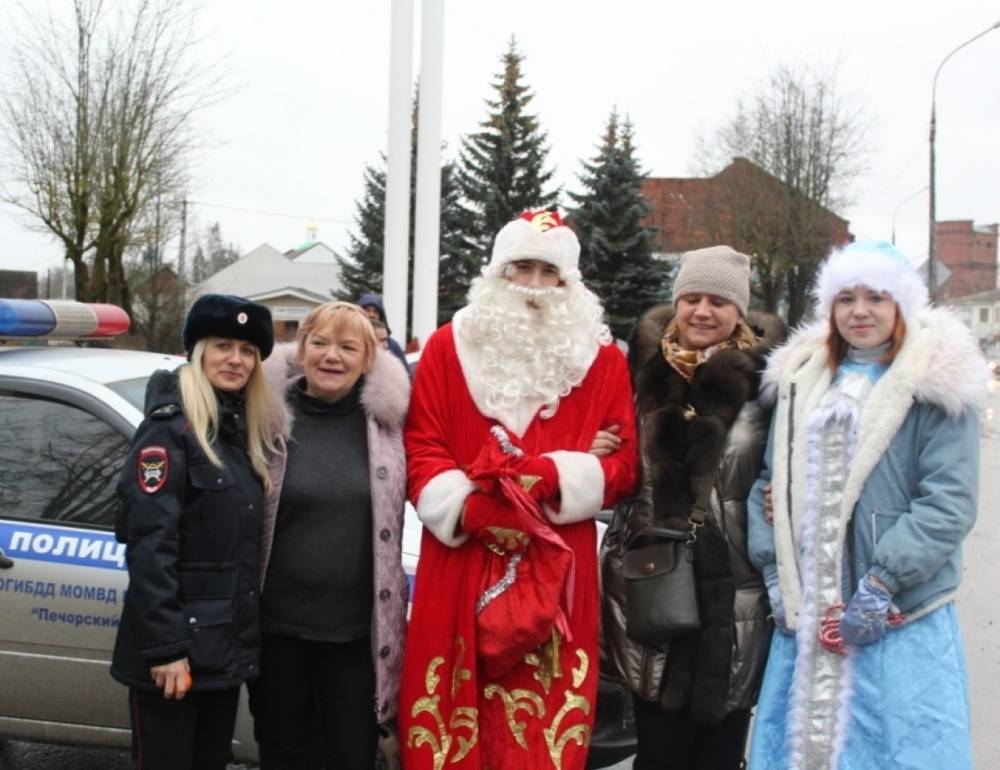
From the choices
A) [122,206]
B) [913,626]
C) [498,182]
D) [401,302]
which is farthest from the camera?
[498,182]

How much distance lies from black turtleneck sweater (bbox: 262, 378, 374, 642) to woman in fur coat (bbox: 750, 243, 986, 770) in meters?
1.21

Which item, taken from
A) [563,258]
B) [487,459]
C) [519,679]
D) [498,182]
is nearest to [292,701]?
[519,679]

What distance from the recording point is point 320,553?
3.02 meters

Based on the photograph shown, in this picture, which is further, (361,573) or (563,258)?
(563,258)

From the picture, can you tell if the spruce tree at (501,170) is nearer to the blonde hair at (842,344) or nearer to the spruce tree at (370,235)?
the spruce tree at (370,235)

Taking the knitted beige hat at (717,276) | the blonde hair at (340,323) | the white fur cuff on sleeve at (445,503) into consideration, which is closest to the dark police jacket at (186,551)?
the blonde hair at (340,323)

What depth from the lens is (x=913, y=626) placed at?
2.63 m

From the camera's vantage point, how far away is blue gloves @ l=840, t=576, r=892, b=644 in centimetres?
259

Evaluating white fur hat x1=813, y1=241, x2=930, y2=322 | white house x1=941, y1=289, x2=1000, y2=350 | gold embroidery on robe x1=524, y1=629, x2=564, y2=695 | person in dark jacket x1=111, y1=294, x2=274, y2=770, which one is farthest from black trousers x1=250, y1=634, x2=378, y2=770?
white house x1=941, y1=289, x2=1000, y2=350

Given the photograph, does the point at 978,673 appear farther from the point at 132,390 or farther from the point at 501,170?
the point at 501,170

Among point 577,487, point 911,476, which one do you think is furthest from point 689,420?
point 911,476

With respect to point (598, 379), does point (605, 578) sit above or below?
below

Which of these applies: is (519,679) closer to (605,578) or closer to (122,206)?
(605,578)

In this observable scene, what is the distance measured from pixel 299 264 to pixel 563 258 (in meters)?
63.0
